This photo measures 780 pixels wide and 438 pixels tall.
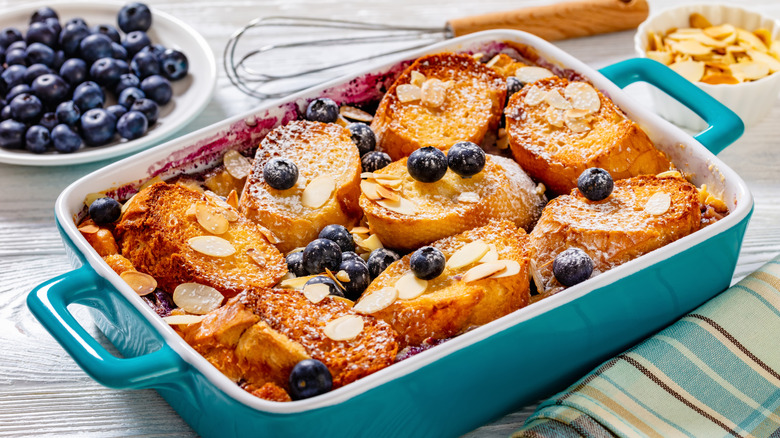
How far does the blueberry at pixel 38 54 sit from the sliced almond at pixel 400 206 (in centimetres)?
130

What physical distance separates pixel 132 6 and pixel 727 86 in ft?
5.60

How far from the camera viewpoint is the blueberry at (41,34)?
254cm

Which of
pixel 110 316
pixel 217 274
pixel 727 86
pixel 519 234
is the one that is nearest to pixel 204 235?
pixel 217 274

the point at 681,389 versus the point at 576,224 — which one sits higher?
the point at 576,224

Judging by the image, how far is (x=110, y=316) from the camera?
1610 mm

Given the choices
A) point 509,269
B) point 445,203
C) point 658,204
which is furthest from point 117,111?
point 658,204

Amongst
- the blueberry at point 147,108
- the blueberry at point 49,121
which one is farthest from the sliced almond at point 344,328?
the blueberry at point 49,121

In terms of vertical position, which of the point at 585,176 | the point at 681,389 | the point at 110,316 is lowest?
the point at 681,389

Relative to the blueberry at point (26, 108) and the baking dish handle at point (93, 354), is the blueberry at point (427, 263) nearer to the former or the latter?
the baking dish handle at point (93, 354)

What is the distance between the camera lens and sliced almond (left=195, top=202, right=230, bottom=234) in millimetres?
1683

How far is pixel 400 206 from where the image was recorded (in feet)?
5.60

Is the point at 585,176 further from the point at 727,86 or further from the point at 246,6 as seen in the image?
the point at 246,6

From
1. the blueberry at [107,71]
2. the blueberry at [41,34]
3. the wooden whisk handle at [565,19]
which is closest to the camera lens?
the blueberry at [107,71]

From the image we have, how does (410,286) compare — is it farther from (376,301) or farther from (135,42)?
(135,42)
